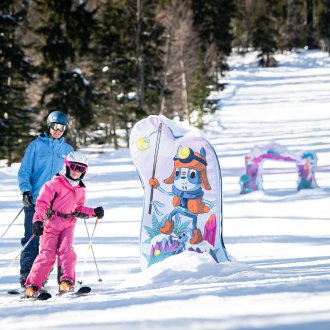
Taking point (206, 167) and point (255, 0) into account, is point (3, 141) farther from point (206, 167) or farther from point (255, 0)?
point (255, 0)

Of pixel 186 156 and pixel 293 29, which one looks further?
pixel 293 29

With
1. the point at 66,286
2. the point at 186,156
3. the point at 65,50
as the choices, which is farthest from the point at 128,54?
the point at 66,286

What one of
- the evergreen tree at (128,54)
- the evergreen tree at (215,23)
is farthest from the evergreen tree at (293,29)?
the evergreen tree at (128,54)

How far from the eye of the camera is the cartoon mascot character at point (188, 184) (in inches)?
236

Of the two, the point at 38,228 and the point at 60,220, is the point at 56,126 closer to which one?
the point at 60,220

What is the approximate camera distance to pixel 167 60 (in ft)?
97.1

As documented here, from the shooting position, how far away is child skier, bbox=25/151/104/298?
5.06m

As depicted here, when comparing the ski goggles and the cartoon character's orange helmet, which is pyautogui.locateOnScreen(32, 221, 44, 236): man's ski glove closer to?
the ski goggles

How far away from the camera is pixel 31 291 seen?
16.2ft

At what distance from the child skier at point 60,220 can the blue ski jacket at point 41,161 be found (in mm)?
502

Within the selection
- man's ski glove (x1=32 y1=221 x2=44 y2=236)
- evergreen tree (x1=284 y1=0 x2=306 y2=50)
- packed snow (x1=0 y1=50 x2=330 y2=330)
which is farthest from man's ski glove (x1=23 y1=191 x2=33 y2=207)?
evergreen tree (x1=284 y1=0 x2=306 y2=50)

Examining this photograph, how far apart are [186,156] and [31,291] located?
2.20 m

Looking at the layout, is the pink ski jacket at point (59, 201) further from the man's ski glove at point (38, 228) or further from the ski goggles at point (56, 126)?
the ski goggles at point (56, 126)

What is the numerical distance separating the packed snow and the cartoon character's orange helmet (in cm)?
87
